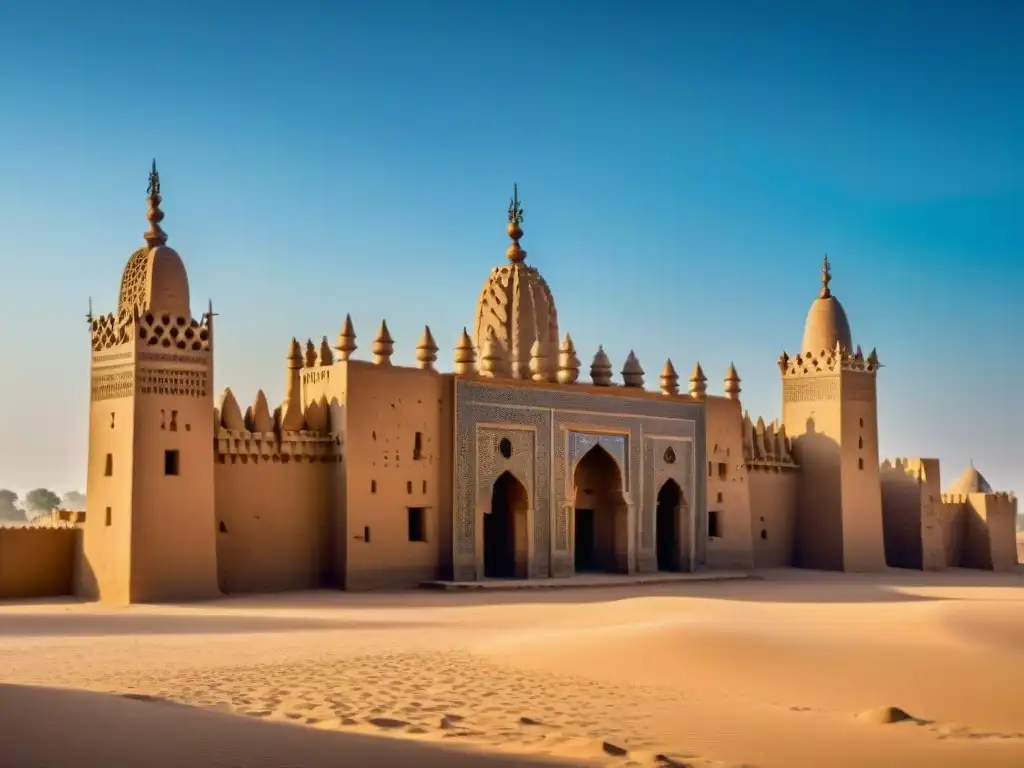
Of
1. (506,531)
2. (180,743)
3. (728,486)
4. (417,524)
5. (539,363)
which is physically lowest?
(180,743)

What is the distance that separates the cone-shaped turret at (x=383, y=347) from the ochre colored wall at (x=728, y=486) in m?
8.48

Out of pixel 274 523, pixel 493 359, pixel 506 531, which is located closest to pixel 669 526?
pixel 506 531

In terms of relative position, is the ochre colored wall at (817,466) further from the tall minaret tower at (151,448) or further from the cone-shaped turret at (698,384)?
the tall minaret tower at (151,448)

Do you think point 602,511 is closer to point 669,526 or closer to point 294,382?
point 669,526

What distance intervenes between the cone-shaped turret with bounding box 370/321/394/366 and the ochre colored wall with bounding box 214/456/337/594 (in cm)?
206

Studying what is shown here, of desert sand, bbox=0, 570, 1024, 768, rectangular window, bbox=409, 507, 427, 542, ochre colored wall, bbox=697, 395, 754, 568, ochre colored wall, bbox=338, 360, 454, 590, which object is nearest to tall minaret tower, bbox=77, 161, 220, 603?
desert sand, bbox=0, 570, 1024, 768

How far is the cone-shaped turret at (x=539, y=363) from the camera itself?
2533cm

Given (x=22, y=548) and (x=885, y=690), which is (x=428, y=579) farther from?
(x=885, y=690)

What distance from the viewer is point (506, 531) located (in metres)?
25.3

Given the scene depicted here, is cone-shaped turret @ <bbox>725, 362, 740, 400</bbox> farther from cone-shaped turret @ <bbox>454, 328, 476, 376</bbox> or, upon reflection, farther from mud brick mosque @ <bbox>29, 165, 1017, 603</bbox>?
cone-shaped turret @ <bbox>454, 328, 476, 376</bbox>

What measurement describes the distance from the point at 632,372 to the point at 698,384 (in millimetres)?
2092

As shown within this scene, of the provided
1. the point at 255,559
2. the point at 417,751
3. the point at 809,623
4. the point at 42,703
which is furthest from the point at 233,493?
the point at 417,751

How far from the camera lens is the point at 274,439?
21.7 m

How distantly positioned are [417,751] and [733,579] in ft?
66.2
